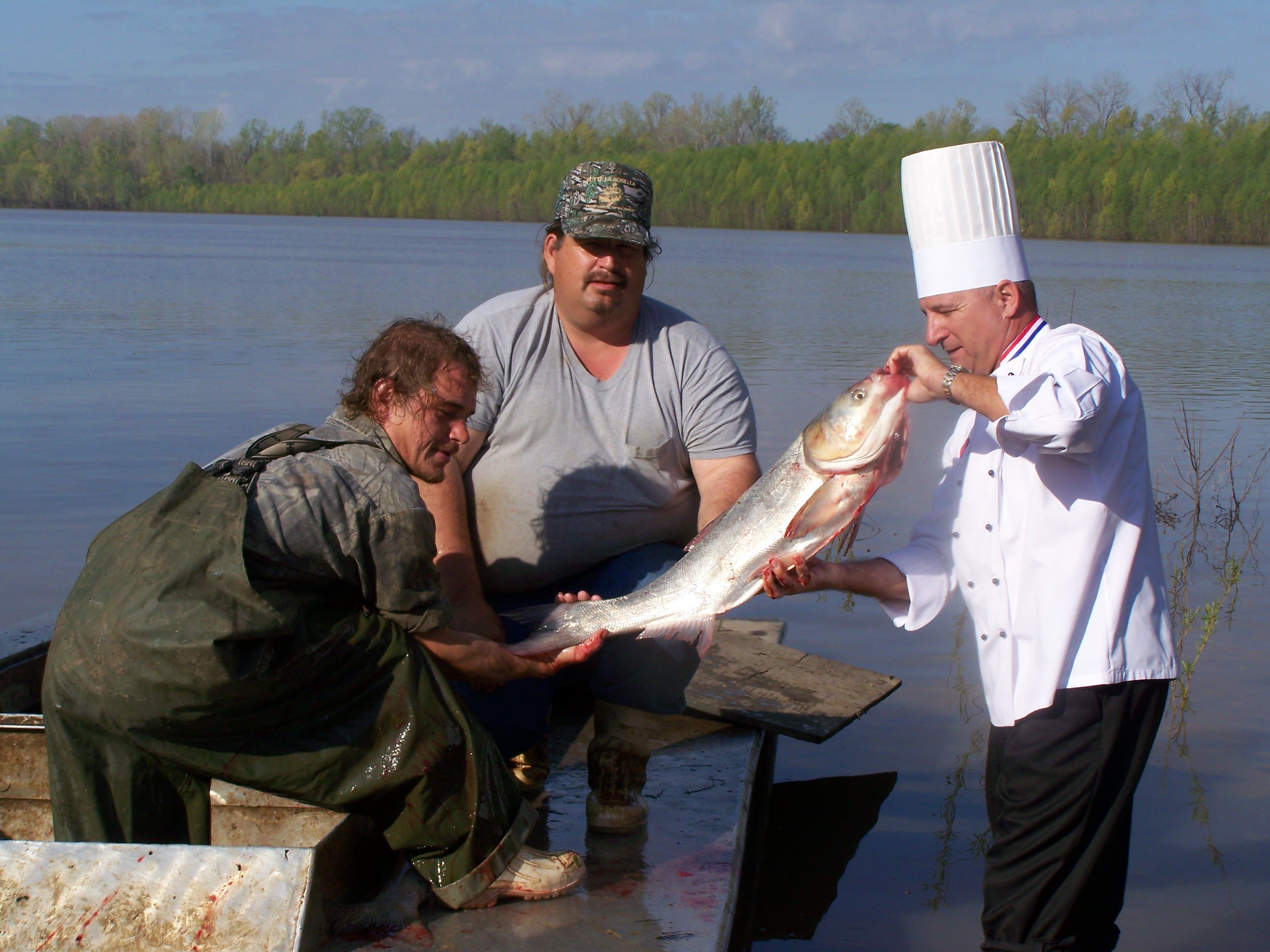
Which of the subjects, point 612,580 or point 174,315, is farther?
point 174,315

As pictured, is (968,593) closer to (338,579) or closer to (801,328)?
(338,579)

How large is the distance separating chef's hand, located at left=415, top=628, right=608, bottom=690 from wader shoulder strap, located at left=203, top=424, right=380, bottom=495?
0.56 meters

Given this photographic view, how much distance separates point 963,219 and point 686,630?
147cm

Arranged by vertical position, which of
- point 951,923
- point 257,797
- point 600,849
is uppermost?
point 257,797

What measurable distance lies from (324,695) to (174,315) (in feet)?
66.7

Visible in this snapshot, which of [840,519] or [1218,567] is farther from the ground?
[840,519]

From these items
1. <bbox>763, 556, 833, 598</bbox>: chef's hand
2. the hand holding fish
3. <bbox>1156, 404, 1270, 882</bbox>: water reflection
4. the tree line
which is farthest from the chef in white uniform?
the tree line

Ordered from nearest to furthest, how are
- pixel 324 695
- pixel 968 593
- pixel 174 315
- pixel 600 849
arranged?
pixel 324 695 → pixel 968 593 → pixel 600 849 → pixel 174 315

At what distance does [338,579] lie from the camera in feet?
9.94

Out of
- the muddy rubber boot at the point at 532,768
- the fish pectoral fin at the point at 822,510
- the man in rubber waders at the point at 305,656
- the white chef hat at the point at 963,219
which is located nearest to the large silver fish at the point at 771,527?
the fish pectoral fin at the point at 822,510

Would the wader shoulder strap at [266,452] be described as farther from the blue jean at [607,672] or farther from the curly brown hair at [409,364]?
the blue jean at [607,672]

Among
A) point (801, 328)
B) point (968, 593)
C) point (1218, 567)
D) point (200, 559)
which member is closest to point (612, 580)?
point (968, 593)

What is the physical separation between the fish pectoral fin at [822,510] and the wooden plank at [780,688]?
1.53 metres

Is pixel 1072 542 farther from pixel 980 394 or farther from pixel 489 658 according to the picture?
pixel 489 658
